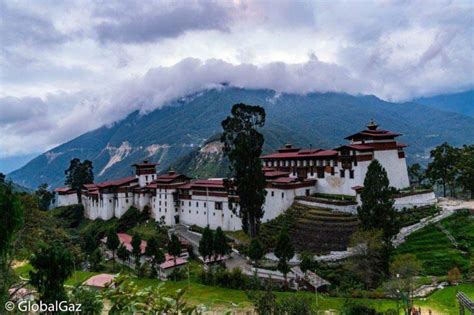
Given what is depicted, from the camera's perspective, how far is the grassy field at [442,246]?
3406 cm

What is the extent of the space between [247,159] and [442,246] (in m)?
18.8

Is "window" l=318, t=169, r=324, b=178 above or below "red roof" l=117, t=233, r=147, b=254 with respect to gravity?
above

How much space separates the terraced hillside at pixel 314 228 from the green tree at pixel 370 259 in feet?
22.7

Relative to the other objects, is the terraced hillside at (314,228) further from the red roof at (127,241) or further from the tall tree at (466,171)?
the red roof at (127,241)

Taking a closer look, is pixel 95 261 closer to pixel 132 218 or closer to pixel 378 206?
pixel 132 218

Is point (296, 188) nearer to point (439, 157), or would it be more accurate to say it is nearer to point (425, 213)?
point (425, 213)

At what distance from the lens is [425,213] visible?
4244 centimetres

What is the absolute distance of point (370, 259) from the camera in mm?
32750

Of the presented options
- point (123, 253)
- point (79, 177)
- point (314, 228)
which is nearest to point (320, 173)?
point (314, 228)

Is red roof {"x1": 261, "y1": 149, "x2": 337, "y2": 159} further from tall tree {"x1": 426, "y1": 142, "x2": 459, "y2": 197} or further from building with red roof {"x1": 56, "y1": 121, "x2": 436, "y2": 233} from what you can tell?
tall tree {"x1": 426, "y1": 142, "x2": 459, "y2": 197}

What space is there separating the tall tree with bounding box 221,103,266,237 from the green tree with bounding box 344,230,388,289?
42.2 ft

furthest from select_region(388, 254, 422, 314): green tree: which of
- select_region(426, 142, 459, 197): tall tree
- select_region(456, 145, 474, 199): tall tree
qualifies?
select_region(426, 142, 459, 197): tall tree

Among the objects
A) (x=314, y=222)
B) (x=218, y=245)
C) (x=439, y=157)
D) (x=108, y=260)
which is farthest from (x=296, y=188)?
(x=108, y=260)

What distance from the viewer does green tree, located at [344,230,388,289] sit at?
32375 millimetres
